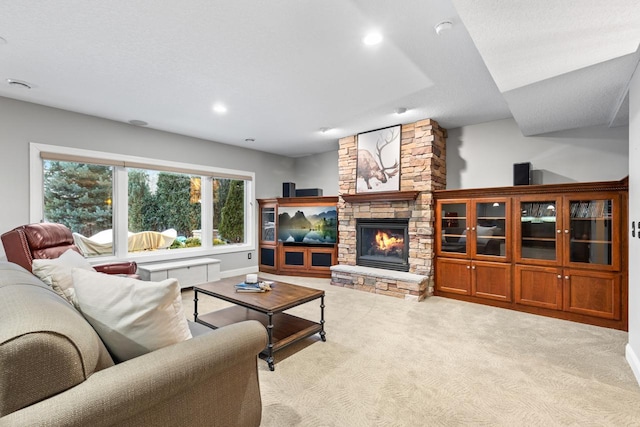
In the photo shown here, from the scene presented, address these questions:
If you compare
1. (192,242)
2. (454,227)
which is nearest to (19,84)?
(192,242)

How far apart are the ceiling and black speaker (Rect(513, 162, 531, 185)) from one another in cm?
47

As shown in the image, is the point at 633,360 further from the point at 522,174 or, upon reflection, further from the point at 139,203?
the point at 139,203

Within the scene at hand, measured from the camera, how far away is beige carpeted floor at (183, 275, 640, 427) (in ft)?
5.94

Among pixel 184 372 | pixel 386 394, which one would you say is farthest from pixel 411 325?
pixel 184 372

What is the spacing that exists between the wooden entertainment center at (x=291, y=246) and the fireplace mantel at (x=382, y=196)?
58 centimetres

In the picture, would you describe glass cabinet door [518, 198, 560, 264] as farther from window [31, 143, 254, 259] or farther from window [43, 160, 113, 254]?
window [43, 160, 113, 254]

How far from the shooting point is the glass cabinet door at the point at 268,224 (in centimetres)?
618

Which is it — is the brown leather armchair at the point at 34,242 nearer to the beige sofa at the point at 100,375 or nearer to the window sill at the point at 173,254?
the window sill at the point at 173,254

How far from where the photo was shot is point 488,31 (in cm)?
192

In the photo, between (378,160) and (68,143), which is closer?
(68,143)

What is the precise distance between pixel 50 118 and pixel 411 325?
4915 mm

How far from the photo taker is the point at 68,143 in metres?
3.87

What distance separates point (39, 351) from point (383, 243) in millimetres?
4445

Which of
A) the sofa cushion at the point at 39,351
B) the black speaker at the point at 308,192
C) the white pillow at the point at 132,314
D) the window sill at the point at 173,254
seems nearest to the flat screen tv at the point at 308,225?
the black speaker at the point at 308,192
